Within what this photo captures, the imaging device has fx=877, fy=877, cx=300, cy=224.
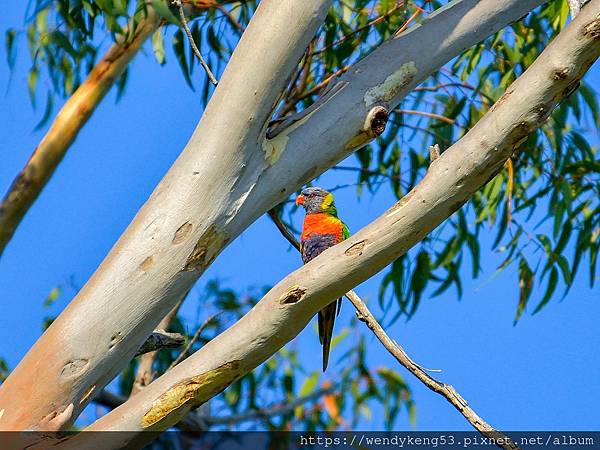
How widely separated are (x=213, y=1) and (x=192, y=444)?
1.79 m

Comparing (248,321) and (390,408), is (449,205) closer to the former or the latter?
(248,321)

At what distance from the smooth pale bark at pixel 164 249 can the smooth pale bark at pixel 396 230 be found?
100mm

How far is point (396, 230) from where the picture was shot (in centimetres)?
144

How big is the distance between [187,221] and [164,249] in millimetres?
62

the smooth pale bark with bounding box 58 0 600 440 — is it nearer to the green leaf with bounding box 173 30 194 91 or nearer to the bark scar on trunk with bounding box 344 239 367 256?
the bark scar on trunk with bounding box 344 239 367 256

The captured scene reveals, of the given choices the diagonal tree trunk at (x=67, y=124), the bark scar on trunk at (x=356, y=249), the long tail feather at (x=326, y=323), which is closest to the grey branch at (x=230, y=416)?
the diagonal tree trunk at (x=67, y=124)

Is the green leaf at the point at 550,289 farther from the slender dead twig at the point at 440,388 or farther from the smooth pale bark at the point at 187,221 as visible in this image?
the smooth pale bark at the point at 187,221

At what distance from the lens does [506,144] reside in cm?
144

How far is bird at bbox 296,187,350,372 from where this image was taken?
2.69 m

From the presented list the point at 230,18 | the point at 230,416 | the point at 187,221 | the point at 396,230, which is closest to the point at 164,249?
the point at 187,221

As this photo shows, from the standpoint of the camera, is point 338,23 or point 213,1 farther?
point 338,23

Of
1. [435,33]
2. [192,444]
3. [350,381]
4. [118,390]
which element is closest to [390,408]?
[350,381]

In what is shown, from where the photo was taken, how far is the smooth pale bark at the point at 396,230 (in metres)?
1.43

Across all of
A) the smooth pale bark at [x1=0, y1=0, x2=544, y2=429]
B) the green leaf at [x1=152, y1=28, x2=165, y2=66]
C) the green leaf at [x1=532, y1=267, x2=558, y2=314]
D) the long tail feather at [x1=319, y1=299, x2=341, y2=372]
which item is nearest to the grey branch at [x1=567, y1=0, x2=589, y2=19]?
the smooth pale bark at [x1=0, y1=0, x2=544, y2=429]
